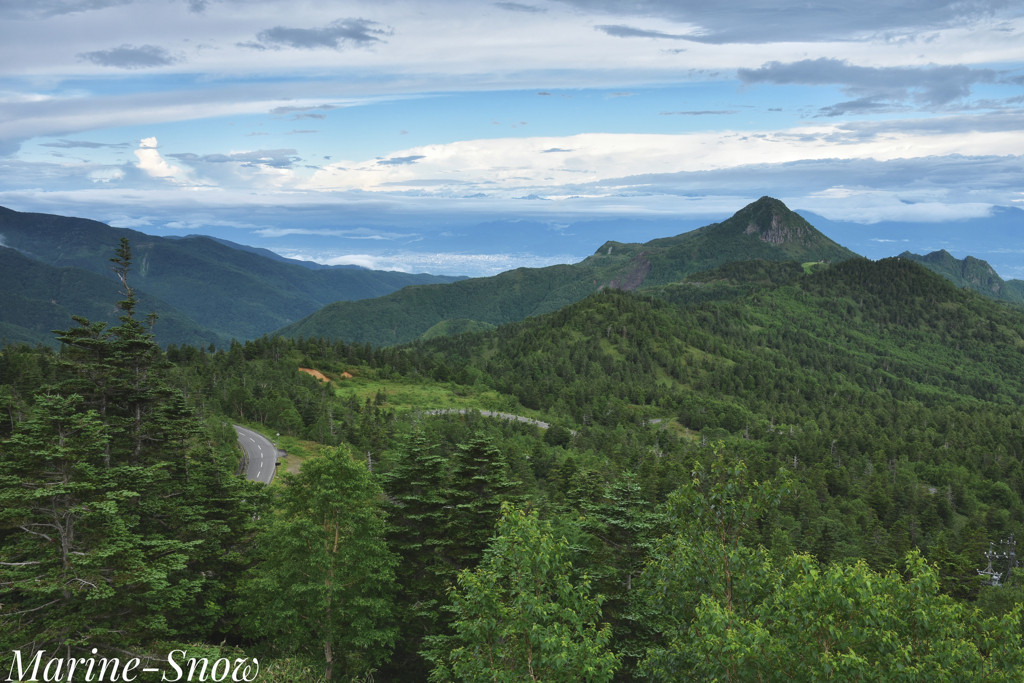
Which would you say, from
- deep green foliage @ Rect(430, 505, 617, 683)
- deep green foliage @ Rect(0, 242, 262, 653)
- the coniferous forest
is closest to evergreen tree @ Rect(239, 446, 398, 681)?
the coniferous forest

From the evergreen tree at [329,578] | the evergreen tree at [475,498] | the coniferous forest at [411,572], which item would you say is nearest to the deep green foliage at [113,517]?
the coniferous forest at [411,572]

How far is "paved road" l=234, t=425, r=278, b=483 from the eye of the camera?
86931mm

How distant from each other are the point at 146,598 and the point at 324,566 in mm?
9473

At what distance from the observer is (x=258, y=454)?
101562 millimetres

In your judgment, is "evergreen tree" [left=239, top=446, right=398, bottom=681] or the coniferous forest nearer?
the coniferous forest

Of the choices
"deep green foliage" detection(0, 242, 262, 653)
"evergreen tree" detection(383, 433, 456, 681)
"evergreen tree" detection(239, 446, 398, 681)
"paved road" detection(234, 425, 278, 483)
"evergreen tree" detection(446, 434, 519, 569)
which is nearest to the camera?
"deep green foliage" detection(0, 242, 262, 653)

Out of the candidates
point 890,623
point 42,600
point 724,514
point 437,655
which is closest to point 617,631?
point 437,655

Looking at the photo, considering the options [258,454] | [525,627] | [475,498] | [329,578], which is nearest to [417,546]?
[475,498]

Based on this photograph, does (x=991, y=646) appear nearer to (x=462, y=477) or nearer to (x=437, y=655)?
(x=437, y=655)

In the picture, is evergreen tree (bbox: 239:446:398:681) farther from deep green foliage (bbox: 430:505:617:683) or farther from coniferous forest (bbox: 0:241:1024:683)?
deep green foliage (bbox: 430:505:617:683)

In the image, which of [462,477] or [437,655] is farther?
[462,477]

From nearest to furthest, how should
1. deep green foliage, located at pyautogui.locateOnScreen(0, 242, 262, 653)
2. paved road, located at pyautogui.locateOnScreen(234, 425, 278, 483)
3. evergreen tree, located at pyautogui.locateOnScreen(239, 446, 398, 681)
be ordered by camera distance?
deep green foliage, located at pyautogui.locateOnScreen(0, 242, 262, 653) → evergreen tree, located at pyautogui.locateOnScreen(239, 446, 398, 681) → paved road, located at pyautogui.locateOnScreen(234, 425, 278, 483)

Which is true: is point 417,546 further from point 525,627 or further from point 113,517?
point 525,627

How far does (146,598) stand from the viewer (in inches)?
1355
